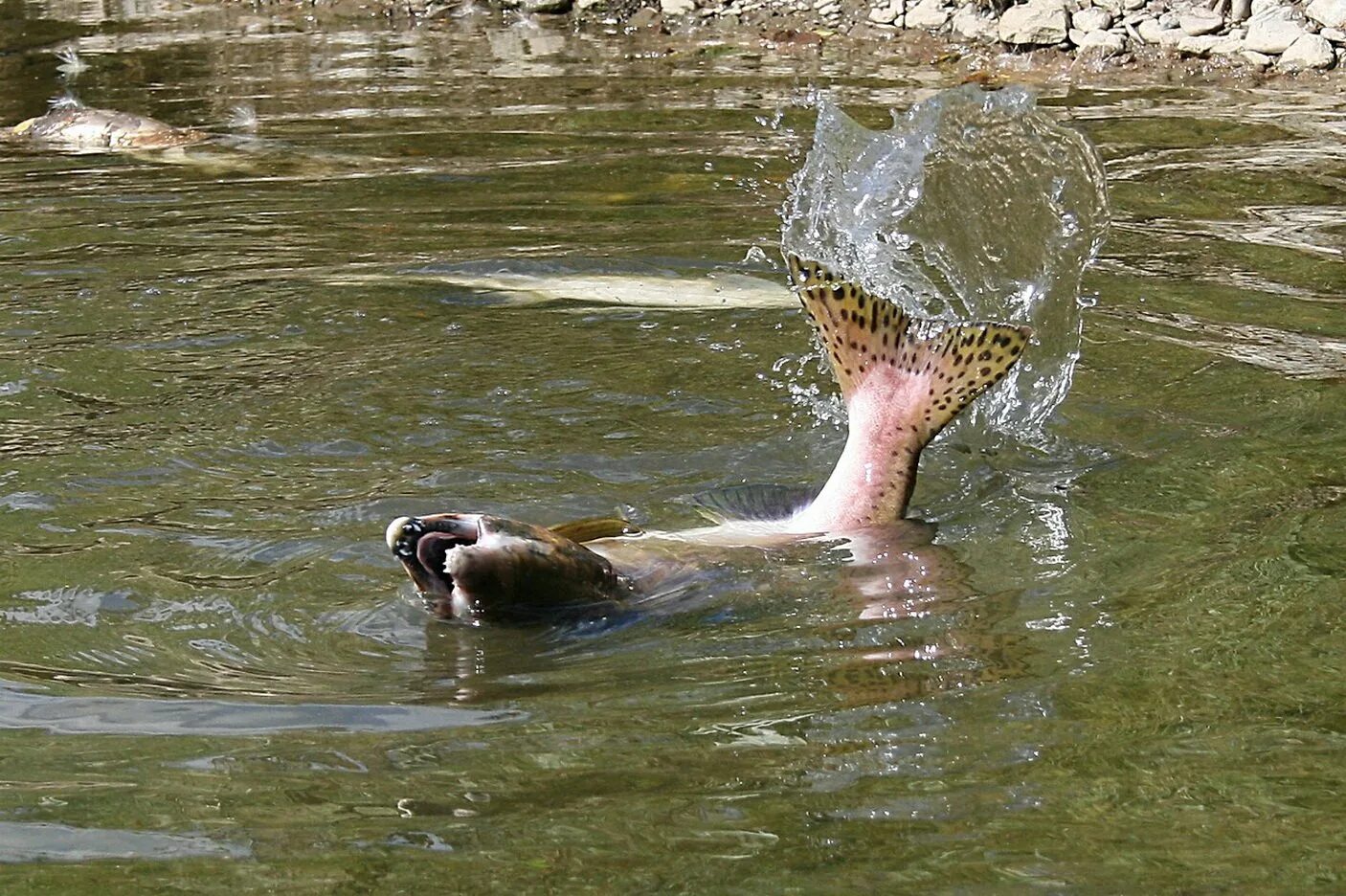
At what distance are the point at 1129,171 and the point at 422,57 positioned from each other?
610cm

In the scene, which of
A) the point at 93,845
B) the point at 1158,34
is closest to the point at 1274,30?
the point at 1158,34

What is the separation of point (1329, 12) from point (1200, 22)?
0.76 metres

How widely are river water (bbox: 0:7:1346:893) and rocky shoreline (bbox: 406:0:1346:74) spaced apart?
4.41 ft

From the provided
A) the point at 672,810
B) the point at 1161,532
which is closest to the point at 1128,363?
the point at 1161,532

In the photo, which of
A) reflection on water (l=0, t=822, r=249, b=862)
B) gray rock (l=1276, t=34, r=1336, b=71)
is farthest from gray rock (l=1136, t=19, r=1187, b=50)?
reflection on water (l=0, t=822, r=249, b=862)

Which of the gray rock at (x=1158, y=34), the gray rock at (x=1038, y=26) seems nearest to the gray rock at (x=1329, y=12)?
the gray rock at (x=1158, y=34)

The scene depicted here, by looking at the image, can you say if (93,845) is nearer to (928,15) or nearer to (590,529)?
(590,529)

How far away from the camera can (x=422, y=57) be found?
13188mm

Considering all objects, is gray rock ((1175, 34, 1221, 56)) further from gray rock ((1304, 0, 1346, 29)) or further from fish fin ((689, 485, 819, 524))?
fish fin ((689, 485, 819, 524))

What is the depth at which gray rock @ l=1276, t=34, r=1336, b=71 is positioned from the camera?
420 inches

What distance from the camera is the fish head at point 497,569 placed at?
382 centimetres

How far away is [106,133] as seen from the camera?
10.3 m

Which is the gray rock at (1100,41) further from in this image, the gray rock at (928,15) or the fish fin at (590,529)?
the fish fin at (590,529)

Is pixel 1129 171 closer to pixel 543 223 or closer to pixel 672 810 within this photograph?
pixel 543 223
